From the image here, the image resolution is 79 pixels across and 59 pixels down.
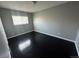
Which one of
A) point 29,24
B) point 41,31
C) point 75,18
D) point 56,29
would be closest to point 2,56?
point 75,18

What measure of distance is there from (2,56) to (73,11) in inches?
127

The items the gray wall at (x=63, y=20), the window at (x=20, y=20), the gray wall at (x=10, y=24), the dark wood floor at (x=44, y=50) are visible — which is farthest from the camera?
the window at (x=20, y=20)

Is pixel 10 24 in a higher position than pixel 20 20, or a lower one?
lower

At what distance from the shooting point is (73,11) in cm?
252

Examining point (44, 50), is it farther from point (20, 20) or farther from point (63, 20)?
point (20, 20)

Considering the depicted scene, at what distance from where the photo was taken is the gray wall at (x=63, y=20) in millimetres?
2537

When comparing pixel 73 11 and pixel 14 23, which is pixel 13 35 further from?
pixel 73 11

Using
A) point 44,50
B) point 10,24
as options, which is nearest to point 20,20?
point 10,24

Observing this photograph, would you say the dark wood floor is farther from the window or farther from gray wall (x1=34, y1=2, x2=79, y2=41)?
the window

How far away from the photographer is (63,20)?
303cm

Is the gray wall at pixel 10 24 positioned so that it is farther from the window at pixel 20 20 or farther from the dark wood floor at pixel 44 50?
the dark wood floor at pixel 44 50

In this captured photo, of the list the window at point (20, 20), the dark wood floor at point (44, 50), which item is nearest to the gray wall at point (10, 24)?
the window at point (20, 20)

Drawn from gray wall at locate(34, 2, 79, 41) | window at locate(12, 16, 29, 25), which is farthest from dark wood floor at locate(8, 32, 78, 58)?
window at locate(12, 16, 29, 25)

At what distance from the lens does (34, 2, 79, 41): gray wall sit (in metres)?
2.54
